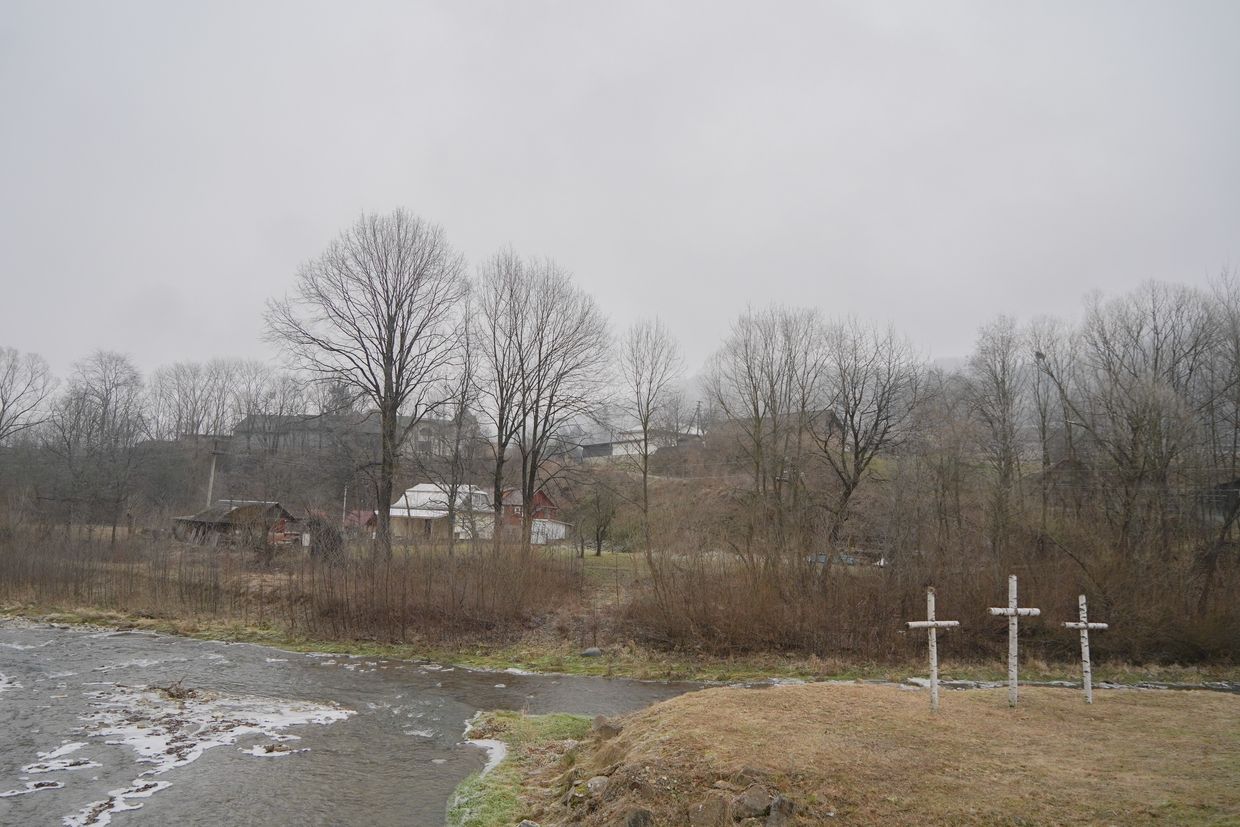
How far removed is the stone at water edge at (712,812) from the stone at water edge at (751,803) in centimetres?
7

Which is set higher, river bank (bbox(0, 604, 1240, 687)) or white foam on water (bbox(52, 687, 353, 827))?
white foam on water (bbox(52, 687, 353, 827))

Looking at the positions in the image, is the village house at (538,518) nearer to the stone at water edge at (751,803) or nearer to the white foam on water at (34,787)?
the white foam on water at (34,787)

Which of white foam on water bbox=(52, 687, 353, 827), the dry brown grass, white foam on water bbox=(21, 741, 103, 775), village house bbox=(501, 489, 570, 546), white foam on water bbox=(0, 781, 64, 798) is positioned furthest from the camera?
village house bbox=(501, 489, 570, 546)

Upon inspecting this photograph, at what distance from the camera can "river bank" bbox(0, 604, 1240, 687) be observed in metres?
18.5

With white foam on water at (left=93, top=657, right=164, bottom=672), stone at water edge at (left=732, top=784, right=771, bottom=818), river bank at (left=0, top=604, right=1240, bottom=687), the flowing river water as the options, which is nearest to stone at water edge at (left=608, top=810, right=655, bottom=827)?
stone at water edge at (left=732, top=784, right=771, bottom=818)

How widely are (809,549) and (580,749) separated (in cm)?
1293

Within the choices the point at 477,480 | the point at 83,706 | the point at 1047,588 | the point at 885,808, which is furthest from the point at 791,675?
the point at 477,480

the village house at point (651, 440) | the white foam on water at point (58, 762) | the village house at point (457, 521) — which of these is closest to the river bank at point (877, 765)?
the white foam on water at point (58, 762)

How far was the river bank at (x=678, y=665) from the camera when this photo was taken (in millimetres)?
18516

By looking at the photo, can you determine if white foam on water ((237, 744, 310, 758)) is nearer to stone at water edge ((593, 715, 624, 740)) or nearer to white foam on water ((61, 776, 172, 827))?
white foam on water ((61, 776, 172, 827))

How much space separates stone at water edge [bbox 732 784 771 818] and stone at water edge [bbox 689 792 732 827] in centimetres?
7

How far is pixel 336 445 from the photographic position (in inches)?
1337

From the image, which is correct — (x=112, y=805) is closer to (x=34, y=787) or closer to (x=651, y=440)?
(x=34, y=787)

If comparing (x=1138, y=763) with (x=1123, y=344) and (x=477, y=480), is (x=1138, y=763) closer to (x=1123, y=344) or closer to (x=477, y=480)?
(x=477, y=480)
